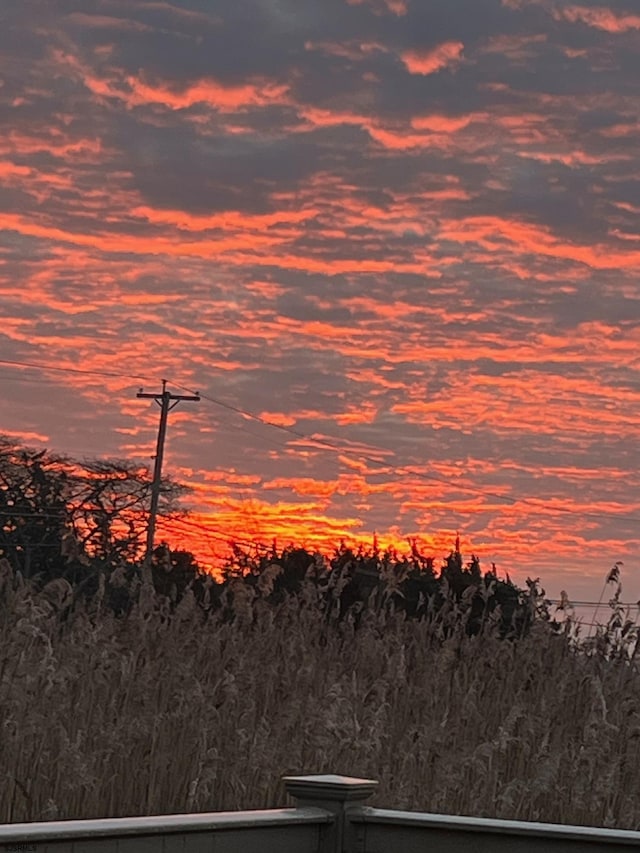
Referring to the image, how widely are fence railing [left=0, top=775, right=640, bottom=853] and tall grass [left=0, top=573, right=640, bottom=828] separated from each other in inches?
72.5

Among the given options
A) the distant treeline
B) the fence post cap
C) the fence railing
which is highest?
the distant treeline

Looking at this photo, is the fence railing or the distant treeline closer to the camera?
the fence railing

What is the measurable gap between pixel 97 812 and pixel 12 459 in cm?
3355

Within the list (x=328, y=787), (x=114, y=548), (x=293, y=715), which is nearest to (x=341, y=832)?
(x=328, y=787)

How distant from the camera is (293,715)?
7.00m

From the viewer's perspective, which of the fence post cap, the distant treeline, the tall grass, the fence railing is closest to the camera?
the fence railing

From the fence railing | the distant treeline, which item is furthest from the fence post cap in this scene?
the distant treeline

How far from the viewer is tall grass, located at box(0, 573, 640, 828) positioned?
6.35 m

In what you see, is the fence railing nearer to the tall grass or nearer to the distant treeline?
the tall grass

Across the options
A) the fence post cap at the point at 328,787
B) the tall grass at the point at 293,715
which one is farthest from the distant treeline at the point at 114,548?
the fence post cap at the point at 328,787

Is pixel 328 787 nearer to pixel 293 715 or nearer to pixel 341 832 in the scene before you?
pixel 341 832

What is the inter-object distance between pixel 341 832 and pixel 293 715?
2827 mm

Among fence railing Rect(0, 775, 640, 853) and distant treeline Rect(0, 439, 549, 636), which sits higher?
distant treeline Rect(0, 439, 549, 636)

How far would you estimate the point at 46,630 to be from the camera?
7.75m
